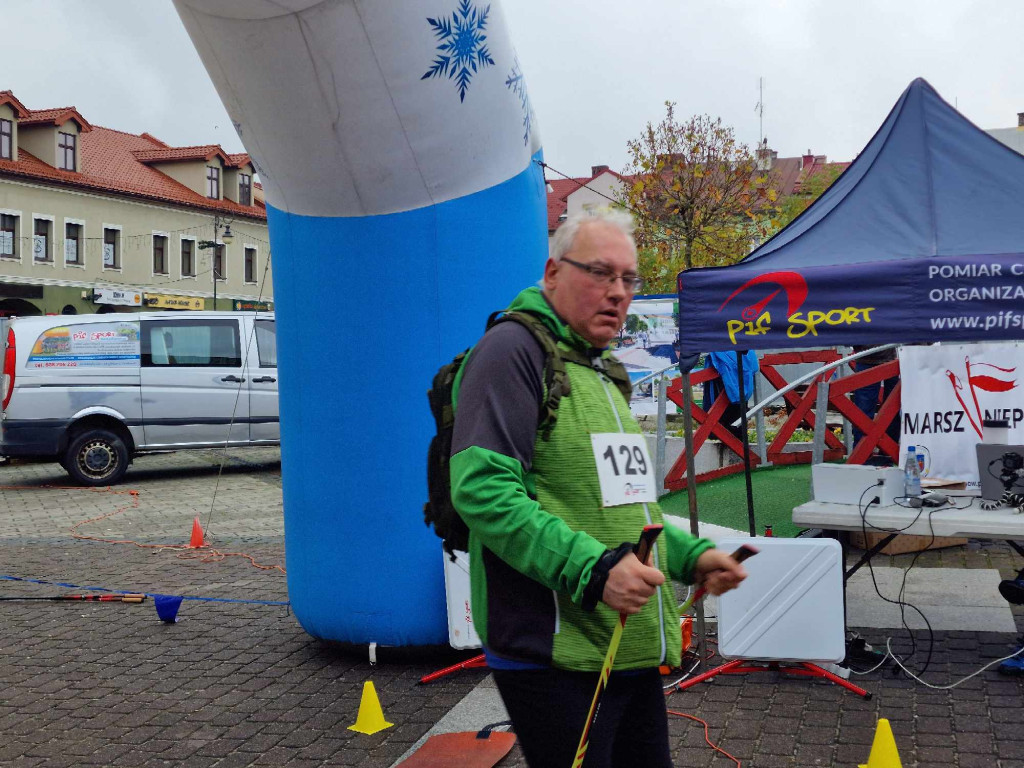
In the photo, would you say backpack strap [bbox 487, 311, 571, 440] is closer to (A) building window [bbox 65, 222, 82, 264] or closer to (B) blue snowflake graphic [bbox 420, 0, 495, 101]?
(B) blue snowflake graphic [bbox 420, 0, 495, 101]

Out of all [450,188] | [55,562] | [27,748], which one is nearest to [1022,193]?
[450,188]

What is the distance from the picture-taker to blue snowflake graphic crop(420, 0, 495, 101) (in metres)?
4.87

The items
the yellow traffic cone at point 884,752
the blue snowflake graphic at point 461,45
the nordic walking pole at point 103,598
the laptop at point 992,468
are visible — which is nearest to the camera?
the yellow traffic cone at point 884,752

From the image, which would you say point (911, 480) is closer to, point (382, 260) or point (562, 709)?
point (382, 260)

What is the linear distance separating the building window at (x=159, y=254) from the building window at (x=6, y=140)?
720 centimetres

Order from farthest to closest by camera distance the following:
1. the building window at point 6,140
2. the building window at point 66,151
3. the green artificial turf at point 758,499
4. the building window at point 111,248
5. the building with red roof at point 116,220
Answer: the building window at point 111,248
the building window at point 66,151
the building with red roof at point 116,220
the building window at point 6,140
the green artificial turf at point 758,499

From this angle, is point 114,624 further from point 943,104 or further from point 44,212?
point 44,212

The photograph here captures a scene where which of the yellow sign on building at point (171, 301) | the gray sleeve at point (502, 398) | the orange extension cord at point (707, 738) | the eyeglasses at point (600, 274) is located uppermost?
the yellow sign on building at point (171, 301)

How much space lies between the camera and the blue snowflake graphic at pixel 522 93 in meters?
5.34

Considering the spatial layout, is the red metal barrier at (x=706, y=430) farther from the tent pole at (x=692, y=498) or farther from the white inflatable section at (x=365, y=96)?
the white inflatable section at (x=365, y=96)

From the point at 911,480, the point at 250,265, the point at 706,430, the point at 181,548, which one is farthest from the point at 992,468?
the point at 250,265

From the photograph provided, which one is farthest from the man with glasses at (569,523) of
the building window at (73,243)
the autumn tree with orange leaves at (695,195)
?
the building window at (73,243)

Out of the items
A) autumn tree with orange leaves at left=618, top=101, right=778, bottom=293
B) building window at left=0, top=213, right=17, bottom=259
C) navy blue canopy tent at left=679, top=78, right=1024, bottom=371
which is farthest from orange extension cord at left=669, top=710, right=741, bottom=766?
building window at left=0, top=213, right=17, bottom=259

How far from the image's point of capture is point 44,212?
40594 millimetres
